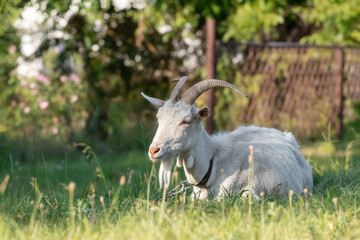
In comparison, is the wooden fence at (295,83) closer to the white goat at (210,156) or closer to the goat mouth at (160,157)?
the white goat at (210,156)

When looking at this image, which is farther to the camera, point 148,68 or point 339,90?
point 339,90

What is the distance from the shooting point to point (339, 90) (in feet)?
35.5

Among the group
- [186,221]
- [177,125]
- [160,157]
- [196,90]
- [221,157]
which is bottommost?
[186,221]

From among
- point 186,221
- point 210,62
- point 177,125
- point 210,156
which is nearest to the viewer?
point 186,221

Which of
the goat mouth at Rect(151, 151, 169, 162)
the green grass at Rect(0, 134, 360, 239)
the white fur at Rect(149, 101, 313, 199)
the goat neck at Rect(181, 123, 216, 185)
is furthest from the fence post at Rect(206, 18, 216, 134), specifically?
the goat mouth at Rect(151, 151, 169, 162)

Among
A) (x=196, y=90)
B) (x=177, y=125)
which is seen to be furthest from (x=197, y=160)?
(x=196, y=90)

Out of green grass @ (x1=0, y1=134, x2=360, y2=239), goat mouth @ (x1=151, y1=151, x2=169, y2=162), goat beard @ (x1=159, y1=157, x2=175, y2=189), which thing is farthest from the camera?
goat beard @ (x1=159, y1=157, x2=175, y2=189)

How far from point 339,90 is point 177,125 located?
7.07 m

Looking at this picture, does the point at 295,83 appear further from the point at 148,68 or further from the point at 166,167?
the point at 166,167

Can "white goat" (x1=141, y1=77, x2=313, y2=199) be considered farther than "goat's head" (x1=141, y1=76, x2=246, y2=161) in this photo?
Yes

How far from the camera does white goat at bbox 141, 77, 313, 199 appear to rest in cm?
447

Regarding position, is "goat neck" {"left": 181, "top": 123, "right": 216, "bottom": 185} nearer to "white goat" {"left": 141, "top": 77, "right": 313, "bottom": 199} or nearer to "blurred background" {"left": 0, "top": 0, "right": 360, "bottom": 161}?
"white goat" {"left": 141, "top": 77, "right": 313, "bottom": 199}

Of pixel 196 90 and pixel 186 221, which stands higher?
pixel 196 90

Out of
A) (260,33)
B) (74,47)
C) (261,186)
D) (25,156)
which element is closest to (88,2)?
(74,47)
